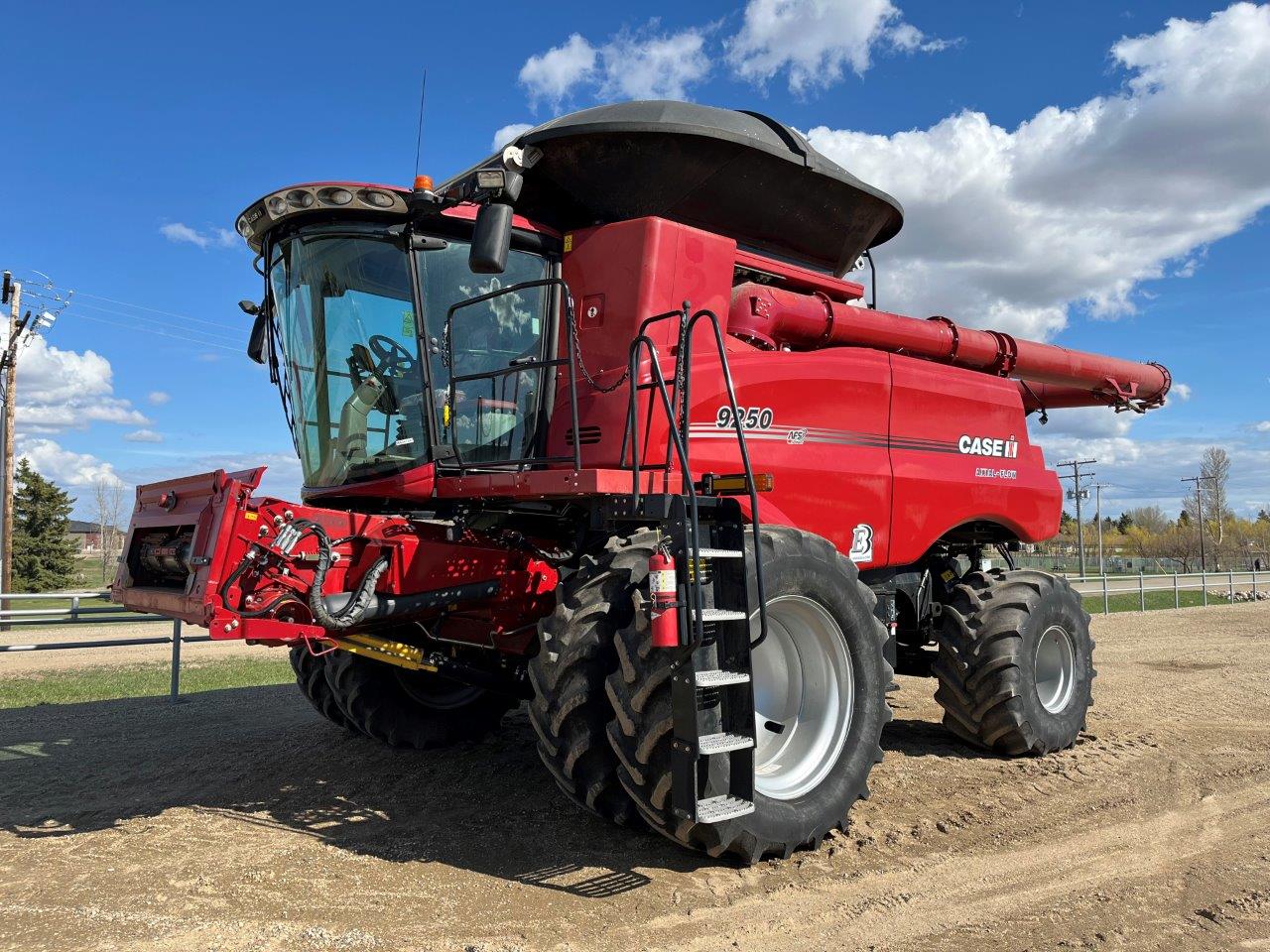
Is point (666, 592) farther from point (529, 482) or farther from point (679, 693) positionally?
point (529, 482)

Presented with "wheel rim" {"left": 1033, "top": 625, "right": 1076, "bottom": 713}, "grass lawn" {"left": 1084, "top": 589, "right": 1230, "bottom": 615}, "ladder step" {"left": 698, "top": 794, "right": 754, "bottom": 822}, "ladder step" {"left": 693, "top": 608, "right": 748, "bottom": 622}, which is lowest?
"grass lawn" {"left": 1084, "top": 589, "right": 1230, "bottom": 615}

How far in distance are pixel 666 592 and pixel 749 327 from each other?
7.68 ft

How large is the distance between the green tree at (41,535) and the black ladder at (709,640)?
115ft

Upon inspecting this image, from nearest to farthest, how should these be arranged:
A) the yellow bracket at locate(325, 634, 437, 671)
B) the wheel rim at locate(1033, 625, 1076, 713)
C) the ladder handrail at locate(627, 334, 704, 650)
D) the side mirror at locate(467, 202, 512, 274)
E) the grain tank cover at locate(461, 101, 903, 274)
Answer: the ladder handrail at locate(627, 334, 704, 650), the side mirror at locate(467, 202, 512, 274), the yellow bracket at locate(325, 634, 437, 671), the grain tank cover at locate(461, 101, 903, 274), the wheel rim at locate(1033, 625, 1076, 713)

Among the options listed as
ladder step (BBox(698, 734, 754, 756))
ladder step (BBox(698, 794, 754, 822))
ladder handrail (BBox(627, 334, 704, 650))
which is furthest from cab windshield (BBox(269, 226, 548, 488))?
ladder step (BBox(698, 794, 754, 822))

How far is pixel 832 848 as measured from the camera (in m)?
4.22

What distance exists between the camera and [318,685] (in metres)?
6.29

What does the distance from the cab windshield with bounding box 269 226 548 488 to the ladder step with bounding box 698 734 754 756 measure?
6.50ft

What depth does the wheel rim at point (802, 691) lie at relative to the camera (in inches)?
174

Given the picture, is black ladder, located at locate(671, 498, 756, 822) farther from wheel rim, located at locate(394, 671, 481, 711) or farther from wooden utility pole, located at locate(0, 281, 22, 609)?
wooden utility pole, located at locate(0, 281, 22, 609)

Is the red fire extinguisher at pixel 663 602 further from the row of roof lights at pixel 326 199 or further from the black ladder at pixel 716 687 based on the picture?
the row of roof lights at pixel 326 199

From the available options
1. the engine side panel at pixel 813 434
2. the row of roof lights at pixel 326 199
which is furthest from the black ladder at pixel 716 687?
the row of roof lights at pixel 326 199

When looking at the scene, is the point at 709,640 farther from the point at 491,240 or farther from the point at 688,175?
the point at 688,175

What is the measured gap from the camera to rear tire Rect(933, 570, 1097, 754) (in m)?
5.98
